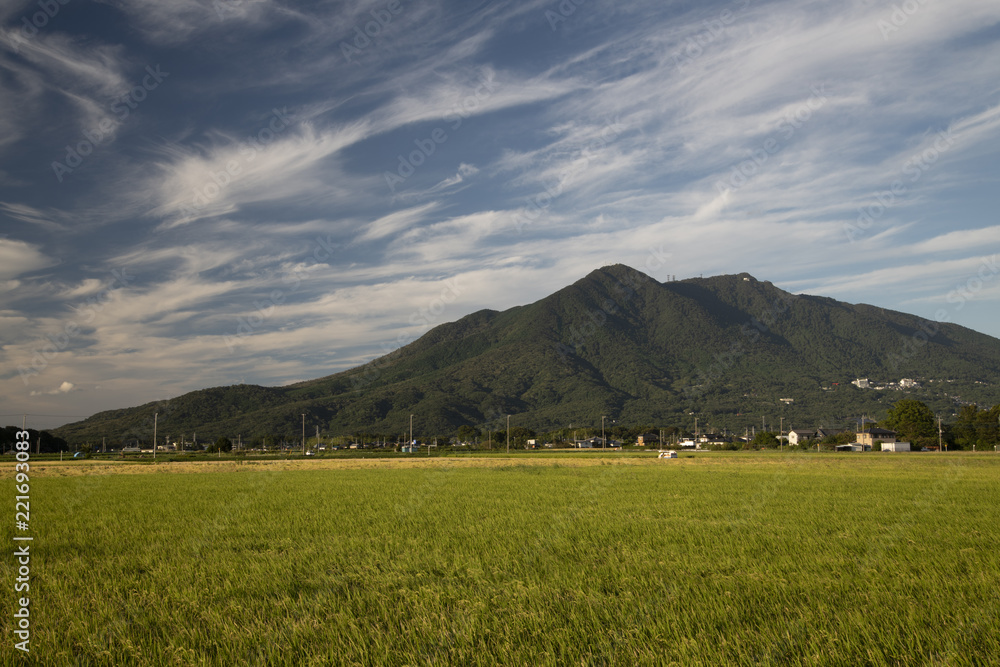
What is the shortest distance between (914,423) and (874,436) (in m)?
17.9

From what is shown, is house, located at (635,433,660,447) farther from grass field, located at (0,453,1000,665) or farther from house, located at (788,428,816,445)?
grass field, located at (0,453,1000,665)

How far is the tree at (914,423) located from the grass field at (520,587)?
105 m

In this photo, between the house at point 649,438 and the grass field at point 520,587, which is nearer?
the grass field at point 520,587

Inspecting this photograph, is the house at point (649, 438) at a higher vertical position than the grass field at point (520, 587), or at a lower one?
lower

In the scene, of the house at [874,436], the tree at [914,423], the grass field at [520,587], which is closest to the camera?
the grass field at [520,587]

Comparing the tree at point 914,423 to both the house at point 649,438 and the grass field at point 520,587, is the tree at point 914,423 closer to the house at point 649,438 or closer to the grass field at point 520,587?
the house at point 649,438

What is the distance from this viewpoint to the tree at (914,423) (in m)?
104

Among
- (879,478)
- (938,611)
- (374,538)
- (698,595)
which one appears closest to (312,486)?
(374,538)

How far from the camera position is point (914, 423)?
10550 centimetres

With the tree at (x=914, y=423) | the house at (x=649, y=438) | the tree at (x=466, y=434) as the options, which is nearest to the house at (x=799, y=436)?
the house at (x=649, y=438)

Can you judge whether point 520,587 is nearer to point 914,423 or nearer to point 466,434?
point 914,423

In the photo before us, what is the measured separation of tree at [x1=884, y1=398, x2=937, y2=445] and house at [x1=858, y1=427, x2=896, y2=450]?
694 cm

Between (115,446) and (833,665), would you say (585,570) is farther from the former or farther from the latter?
(115,446)

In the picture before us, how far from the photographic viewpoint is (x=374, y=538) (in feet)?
44.1
